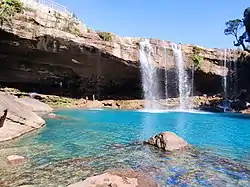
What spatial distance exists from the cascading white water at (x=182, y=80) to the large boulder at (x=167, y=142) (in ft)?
63.3

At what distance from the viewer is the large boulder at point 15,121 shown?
974cm

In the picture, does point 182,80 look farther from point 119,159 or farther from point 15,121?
point 119,159

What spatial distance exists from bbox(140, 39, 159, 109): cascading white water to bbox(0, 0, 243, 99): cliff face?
0.50 m

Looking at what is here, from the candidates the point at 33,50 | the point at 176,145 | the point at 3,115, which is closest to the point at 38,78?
the point at 33,50

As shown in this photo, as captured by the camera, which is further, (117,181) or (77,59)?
(77,59)

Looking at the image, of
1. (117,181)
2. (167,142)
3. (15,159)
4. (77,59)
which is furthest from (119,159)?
(77,59)

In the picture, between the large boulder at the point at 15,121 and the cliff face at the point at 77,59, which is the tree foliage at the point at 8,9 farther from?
the large boulder at the point at 15,121

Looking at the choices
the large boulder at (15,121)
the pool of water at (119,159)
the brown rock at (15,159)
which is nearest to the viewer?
the pool of water at (119,159)

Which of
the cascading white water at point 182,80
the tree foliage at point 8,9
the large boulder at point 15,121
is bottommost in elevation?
the large boulder at point 15,121

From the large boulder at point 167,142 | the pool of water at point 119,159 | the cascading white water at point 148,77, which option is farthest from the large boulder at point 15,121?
the cascading white water at point 148,77

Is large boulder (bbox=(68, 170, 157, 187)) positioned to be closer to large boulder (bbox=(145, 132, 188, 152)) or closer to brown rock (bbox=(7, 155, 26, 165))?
brown rock (bbox=(7, 155, 26, 165))

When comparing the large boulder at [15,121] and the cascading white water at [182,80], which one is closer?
the large boulder at [15,121]

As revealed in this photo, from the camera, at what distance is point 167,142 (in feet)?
29.0

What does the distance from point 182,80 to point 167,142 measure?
69.9ft
